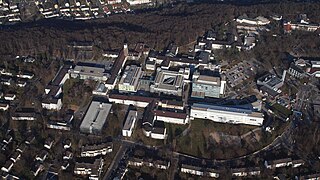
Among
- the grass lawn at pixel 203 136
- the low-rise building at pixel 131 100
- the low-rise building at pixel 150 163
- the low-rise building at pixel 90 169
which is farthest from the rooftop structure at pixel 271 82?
the low-rise building at pixel 90 169

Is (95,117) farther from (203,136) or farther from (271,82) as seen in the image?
(271,82)

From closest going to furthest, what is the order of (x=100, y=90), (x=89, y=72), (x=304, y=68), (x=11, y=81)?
(x=100, y=90)
(x=11, y=81)
(x=89, y=72)
(x=304, y=68)

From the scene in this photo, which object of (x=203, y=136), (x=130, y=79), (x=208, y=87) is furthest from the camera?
(x=130, y=79)

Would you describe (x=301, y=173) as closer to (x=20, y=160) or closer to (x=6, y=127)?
(x=20, y=160)

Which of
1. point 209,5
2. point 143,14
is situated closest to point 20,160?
point 143,14

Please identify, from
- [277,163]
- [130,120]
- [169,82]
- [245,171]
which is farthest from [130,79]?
[277,163]

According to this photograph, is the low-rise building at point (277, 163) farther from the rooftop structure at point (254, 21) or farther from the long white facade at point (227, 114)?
the rooftop structure at point (254, 21)
